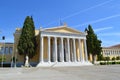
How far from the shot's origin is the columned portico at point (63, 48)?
1681 inches

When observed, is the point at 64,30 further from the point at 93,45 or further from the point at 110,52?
the point at 110,52

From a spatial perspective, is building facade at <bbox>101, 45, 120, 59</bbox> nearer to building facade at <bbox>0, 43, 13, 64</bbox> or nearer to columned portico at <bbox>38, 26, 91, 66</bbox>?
columned portico at <bbox>38, 26, 91, 66</bbox>

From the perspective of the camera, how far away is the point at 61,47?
44.5 m

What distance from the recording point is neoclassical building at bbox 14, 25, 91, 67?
4244cm

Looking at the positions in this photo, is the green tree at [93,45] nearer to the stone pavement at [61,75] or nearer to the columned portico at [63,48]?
the columned portico at [63,48]

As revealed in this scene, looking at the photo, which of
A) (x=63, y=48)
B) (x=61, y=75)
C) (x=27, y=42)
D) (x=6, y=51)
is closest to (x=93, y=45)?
(x=63, y=48)

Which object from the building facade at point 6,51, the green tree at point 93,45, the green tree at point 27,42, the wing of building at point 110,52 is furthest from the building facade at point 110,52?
the building facade at point 6,51

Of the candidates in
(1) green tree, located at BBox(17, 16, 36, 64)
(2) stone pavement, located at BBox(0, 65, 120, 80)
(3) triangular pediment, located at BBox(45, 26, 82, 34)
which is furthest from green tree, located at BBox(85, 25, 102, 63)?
(2) stone pavement, located at BBox(0, 65, 120, 80)

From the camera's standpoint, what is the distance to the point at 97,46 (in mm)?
50531

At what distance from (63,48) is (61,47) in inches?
93.6

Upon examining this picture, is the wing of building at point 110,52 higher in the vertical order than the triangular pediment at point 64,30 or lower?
lower

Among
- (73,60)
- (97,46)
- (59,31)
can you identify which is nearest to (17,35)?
(59,31)

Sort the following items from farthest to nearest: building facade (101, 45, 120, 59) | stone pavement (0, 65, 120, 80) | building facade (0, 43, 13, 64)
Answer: building facade (101, 45, 120, 59) → building facade (0, 43, 13, 64) → stone pavement (0, 65, 120, 80)

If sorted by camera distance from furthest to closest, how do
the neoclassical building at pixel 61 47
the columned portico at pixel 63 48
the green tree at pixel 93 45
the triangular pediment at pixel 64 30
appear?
1. the green tree at pixel 93 45
2. the triangular pediment at pixel 64 30
3. the columned portico at pixel 63 48
4. the neoclassical building at pixel 61 47
